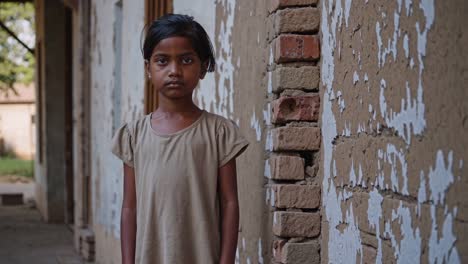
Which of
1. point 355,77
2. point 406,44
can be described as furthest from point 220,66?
point 406,44

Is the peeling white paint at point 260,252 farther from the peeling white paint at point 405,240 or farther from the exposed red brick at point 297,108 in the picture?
the peeling white paint at point 405,240

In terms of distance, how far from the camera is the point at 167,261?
2717mm

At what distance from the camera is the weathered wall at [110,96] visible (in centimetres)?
636

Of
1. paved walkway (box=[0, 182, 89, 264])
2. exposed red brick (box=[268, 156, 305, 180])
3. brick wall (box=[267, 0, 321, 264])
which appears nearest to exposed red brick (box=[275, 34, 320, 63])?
brick wall (box=[267, 0, 321, 264])

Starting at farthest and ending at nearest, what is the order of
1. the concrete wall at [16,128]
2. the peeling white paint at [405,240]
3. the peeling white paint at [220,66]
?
the concrete wall at [16,128], the peeling white paint at [220,66], the peeling white paint at [405,240]

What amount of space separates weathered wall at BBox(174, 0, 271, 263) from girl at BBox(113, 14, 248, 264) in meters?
0.48

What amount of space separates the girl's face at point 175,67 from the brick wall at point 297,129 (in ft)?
1.40

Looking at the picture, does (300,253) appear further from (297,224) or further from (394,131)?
(394,131)

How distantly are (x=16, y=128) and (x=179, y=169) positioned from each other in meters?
45.6

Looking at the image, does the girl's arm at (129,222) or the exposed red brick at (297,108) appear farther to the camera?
the exposed red brick at (297,108)

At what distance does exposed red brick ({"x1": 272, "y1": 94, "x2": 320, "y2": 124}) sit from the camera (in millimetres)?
3098

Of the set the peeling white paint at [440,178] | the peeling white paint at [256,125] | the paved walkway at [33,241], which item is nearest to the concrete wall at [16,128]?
the paved walkway at [33,241]

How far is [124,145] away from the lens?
2855 mm

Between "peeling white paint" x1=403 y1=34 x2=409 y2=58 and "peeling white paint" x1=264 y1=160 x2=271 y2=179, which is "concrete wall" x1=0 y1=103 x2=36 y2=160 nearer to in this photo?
"peeling white paint" x1=264 y1=160 x2=271 y2=179
